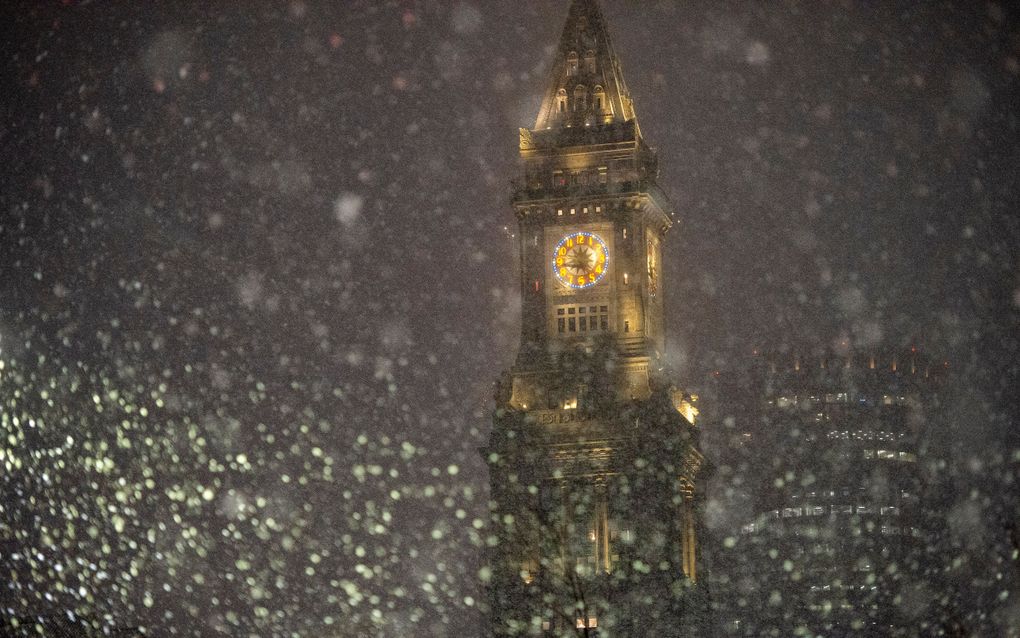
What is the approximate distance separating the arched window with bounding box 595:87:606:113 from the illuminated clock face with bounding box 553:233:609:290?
263 inches

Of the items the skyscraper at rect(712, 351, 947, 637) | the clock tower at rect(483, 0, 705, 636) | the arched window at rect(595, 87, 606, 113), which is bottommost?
the skyscraper at rect(712, 351, 947, 637)

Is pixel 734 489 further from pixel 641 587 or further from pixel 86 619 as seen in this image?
pixel 86 619

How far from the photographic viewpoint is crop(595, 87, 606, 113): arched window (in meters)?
99.1

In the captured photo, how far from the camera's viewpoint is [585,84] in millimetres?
99438

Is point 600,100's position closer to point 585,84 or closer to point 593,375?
point 585,84

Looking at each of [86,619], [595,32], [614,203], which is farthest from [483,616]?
[86,619]

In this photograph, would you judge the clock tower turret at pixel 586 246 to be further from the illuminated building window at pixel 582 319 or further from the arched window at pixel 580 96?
the arched window at pixel 580 96

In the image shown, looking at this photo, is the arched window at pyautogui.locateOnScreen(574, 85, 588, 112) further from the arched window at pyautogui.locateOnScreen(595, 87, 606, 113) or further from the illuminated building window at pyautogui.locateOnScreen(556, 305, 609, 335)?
the illuminated building window at pyautogui.locateOnScreen(556, 305, 609, 335)

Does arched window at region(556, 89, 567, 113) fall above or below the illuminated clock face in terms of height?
above

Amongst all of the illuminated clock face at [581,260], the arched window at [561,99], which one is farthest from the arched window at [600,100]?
the illuminated clock face at [581,260]

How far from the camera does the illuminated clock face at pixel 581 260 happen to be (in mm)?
97625

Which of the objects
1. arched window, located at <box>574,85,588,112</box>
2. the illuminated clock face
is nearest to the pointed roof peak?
arched window, located at <box>574,85,588,112</box>

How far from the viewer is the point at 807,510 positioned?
193 m

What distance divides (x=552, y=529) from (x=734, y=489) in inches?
6575
